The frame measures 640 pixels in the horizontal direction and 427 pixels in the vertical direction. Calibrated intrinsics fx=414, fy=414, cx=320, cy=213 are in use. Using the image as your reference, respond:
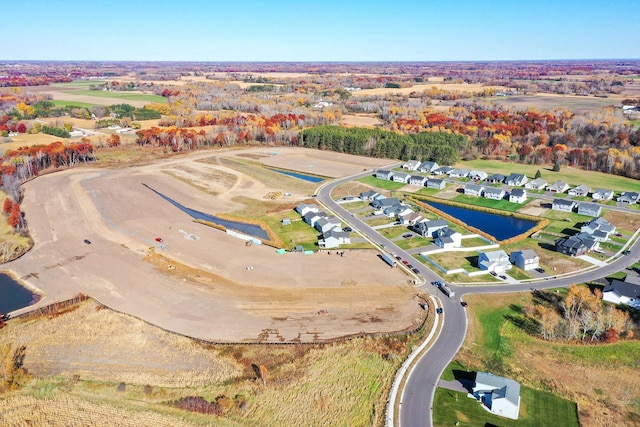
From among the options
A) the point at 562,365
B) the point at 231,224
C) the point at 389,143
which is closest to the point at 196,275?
the point at 231,224

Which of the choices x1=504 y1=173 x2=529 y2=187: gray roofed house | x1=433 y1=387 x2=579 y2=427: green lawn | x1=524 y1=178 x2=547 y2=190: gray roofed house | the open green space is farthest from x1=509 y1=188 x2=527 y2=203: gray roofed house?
x1=433 y1=387 x2=579 y2=427: green lawn

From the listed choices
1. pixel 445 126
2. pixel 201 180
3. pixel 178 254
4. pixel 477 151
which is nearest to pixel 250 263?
pixel 178 254

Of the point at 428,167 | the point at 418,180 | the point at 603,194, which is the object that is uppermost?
the point at 428,167

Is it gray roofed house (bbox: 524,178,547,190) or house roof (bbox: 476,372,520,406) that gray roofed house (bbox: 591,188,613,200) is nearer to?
gray roofed house (bbox: 524,178,547,190)

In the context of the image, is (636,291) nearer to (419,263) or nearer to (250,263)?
(419,263)

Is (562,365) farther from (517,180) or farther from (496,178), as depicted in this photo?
(496,178)

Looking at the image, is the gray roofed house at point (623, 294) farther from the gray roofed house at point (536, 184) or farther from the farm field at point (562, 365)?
the gray roofed house at point (536, 184)
